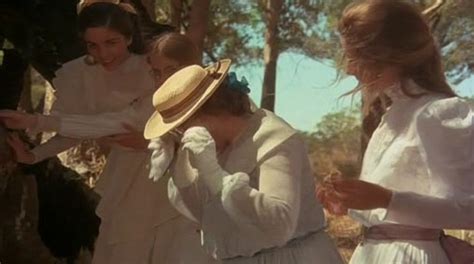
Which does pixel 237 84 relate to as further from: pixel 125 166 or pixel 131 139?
pixel 125 166

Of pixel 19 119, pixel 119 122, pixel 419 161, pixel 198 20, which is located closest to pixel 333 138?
pixel 198 20

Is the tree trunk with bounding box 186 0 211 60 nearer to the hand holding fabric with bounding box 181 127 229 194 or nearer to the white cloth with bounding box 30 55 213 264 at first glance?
the white cloth with bounding box 30 55 213 264

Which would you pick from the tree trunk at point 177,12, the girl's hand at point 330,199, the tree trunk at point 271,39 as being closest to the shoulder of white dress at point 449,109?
the girl's hand at point 330,199

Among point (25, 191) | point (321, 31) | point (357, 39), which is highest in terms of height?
point (357, 39)

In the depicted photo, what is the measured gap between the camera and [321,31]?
38.3 ft

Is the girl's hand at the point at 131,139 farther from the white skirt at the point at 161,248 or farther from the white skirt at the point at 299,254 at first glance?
the white skirt at the point at 299,254

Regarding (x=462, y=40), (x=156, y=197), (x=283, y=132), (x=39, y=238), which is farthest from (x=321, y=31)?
(x=283, y=132)

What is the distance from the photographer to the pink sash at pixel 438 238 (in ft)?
7.95

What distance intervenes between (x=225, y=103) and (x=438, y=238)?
0.65 metres

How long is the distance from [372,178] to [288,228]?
27 cm

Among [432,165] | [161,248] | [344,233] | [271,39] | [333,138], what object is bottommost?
[333,138]

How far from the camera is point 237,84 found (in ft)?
8.61

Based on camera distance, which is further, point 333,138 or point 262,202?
point 333,138

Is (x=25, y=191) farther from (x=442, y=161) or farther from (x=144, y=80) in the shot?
(x=442, y=161)
